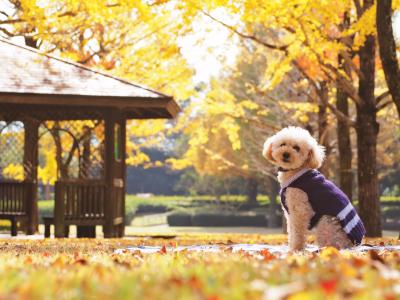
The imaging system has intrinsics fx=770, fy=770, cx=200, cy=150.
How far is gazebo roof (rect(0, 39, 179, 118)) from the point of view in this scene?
47.8ft

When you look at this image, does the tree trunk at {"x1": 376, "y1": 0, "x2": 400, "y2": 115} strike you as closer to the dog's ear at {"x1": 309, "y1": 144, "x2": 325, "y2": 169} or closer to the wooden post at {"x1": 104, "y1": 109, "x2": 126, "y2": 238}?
the dog's ear at {"x1": 309, "y1": 144, "x2": 325, "y2": 169}

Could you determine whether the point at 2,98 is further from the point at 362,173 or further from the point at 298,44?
the point at 362,173

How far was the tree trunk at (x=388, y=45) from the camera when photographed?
34.8 feet

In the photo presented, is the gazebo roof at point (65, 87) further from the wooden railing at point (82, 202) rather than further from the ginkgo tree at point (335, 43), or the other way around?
the ginkgo tree at point (335, 43)

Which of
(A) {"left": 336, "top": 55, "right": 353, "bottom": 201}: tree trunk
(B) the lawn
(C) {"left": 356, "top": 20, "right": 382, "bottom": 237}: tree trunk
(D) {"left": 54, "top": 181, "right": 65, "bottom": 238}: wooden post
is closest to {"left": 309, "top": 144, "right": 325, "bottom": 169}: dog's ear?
(B) the lawn

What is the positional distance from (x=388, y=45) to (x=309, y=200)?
4482 millimetres

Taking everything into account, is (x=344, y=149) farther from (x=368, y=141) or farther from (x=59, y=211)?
(x=59, y=211)

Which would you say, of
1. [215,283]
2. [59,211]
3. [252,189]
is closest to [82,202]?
[59,211]

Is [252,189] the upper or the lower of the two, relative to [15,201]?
upper

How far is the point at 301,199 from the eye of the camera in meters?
7.24

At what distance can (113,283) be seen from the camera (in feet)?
10.4

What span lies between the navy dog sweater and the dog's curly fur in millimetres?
46

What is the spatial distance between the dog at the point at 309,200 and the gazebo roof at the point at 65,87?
7.67 metres

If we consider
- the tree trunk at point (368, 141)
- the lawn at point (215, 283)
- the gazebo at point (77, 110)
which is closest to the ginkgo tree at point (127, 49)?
the gazebo at point (77, 110)
